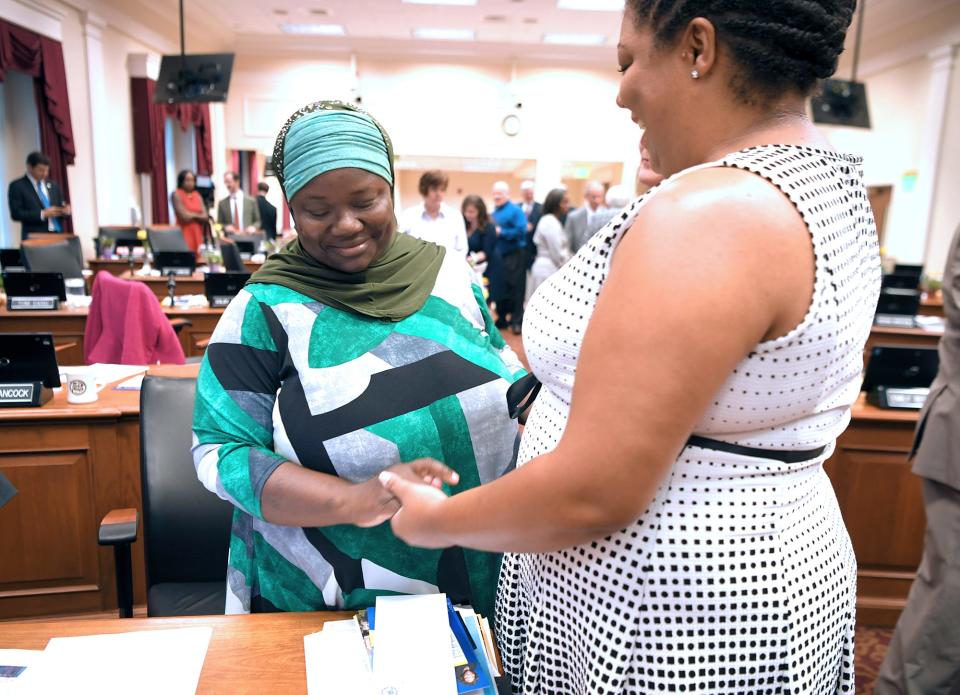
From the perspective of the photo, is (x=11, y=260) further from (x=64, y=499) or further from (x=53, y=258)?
(x=64, y=499)

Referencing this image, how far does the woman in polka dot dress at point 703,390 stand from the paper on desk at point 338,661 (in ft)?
0.89

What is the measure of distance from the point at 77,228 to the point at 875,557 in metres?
8.50

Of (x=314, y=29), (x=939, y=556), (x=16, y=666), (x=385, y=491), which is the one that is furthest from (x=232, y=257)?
(x=314, y=29)

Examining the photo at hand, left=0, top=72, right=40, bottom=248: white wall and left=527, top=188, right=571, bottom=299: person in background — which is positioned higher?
left=0, top=72, right=40, bottom=248: white wall

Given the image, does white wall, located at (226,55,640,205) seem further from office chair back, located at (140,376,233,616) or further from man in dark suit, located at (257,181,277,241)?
office chair back, located at (140,376,233,616)

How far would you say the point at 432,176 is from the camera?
5039 mm

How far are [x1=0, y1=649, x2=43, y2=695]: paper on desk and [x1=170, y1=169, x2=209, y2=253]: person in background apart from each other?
813 centimetres

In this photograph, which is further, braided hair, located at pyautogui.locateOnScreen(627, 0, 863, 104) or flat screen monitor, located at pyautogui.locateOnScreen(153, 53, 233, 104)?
flat screen monitor, located at pyautogui.locateOnScreen(153, 53, 233, 104)

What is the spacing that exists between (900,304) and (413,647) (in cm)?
450

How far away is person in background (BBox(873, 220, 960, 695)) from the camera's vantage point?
169cm

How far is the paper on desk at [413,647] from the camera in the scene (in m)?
0.80

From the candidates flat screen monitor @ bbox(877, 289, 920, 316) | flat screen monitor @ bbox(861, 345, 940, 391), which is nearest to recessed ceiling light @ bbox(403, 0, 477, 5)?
flat screen monitor @ bbox(877, 289, 920, 316)

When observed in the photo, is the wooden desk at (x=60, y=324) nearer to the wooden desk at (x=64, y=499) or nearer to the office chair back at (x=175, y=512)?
the wooden desk at (x=64, y=499)

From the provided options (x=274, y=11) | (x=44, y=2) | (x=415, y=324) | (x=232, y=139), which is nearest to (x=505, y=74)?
(x=274, y=11)
